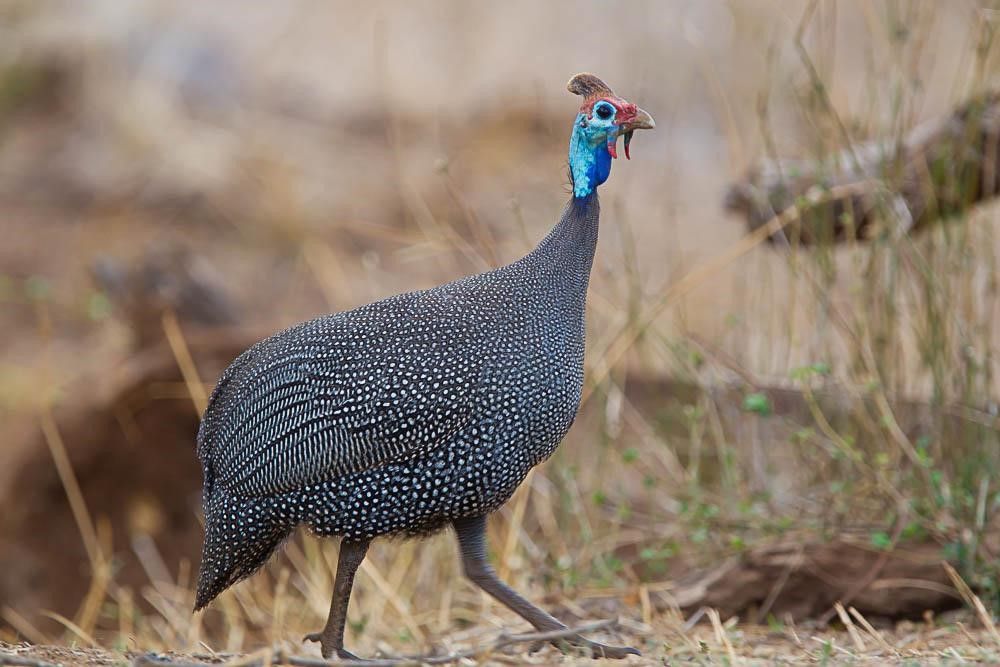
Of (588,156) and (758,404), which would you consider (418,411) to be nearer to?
(588,156)

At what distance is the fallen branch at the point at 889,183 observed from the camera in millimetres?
4090

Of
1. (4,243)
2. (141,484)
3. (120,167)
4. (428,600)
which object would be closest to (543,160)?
(120,167)

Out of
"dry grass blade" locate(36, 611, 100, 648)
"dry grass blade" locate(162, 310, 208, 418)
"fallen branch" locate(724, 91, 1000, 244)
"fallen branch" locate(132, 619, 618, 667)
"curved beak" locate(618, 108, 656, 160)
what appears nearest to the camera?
"fallen branch" locate(132, 619, 618, 667)

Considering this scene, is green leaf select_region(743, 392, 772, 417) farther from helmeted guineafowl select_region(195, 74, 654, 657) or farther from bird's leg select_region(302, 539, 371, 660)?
bird's leg select_region(302, 539, 371, 660)

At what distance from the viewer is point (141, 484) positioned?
20.5 feet

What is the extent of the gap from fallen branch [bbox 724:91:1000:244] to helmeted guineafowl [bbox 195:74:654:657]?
95 centimetres

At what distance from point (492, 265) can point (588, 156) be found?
1.10m

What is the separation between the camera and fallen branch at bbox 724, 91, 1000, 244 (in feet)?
13.4

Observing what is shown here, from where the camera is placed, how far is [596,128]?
11.3ft

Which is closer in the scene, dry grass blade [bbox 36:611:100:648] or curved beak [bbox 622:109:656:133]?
curved beak [bbox 622:109:656:133]

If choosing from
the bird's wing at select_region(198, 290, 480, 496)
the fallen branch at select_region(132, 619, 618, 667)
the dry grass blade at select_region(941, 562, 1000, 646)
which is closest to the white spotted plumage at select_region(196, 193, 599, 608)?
the bird's wing at select_region(198, 290, 480, 496)

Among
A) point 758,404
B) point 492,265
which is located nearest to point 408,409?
point 758,404

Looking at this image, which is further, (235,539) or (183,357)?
(183,357)

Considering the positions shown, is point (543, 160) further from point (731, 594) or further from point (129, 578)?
point (731, 594)
